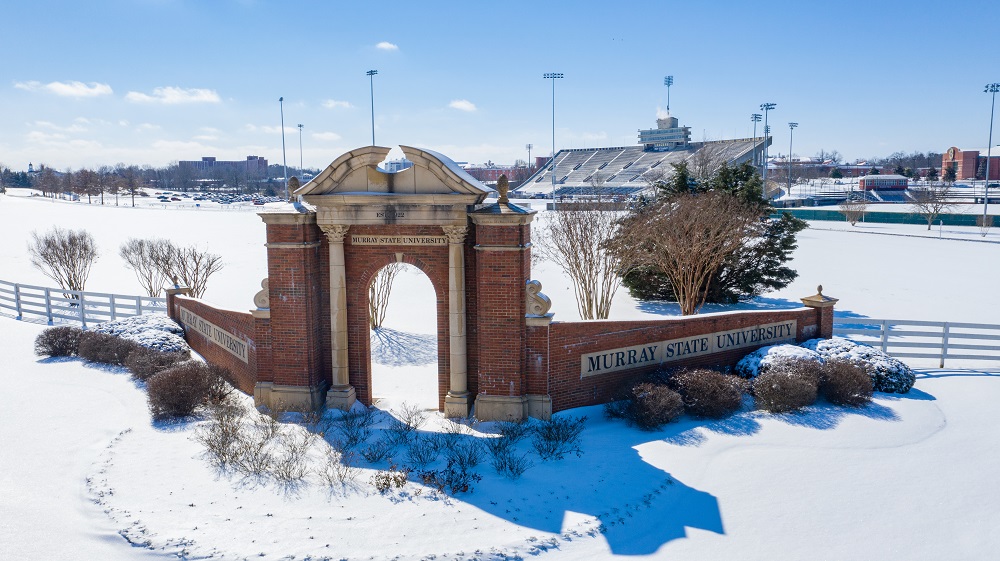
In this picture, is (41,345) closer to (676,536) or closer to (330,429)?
(330,429)

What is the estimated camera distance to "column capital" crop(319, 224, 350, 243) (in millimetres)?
12339

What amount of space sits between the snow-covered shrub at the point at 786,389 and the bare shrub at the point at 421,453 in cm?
614

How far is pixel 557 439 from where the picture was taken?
11.0 m

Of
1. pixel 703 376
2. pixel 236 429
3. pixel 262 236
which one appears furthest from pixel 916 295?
pixel 262 236

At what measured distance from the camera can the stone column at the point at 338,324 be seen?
40.8 feet

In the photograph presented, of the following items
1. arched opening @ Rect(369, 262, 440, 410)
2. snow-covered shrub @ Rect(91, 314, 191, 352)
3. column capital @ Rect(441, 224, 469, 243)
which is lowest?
arched opening @ Rect(369, 262, 440, 410)

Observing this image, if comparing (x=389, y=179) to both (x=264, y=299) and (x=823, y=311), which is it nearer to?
(x=264, y=299)

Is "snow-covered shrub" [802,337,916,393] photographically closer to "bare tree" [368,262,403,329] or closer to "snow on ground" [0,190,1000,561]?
"snow on ground" [0,190,1000,561]

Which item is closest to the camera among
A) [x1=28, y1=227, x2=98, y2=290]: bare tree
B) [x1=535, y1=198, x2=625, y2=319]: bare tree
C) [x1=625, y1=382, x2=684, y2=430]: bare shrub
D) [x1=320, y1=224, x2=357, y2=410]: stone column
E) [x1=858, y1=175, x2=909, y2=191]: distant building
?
[x1=625, y1=382, x2=684, y2=430]: bare shrub

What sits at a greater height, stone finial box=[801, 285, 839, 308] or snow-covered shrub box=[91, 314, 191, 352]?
stone finial box=[801, 285, 839, 308]

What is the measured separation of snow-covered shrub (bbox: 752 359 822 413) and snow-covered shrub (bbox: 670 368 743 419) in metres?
0.43

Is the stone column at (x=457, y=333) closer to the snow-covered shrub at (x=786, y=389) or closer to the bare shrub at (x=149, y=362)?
the snow-covered shrub at (x=786, y=389)

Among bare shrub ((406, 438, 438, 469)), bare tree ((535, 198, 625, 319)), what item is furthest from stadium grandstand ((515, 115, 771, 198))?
bare shrub ((406, 438, 438, 469))

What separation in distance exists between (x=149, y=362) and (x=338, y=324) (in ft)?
17.7
